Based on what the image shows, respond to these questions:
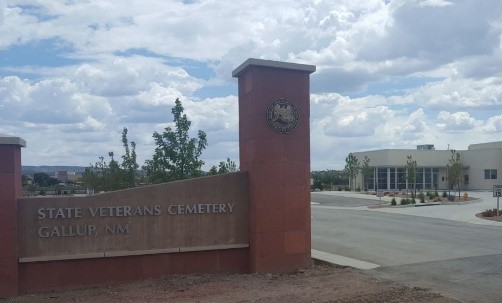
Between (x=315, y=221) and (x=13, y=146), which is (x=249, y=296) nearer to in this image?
(x=13, y=146)

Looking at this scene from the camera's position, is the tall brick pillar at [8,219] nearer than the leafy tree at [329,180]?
Yes

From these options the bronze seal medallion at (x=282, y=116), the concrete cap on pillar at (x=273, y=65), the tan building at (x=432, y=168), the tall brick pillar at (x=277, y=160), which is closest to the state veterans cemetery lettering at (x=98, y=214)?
the tall brick pillar at (x=277, y=160)

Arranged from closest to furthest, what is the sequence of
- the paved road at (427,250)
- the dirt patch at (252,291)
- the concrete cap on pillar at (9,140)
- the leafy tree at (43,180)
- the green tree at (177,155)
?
the dirt patch at (252,291)
the concrete cap on pillar at (9,140)
the paved road at (427,250)
the green tree at (177,155)
the leafy tree at (43,180)

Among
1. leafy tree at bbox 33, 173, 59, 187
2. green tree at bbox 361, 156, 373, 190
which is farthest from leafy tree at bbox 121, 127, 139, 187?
green tree at bbox 361, 156, 373, 190

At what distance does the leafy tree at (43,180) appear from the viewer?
153 feet

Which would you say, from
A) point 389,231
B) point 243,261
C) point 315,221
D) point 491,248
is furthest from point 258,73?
point 315,221

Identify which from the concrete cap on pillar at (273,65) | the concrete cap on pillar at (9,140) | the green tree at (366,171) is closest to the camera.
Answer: the concrete cap on pillar at (9,140)

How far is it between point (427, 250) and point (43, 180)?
128 ft

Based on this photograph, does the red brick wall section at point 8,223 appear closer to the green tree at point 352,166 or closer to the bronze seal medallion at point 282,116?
the bronze seal medallion at point 282,116

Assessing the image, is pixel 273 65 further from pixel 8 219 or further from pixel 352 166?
pixel 352 166

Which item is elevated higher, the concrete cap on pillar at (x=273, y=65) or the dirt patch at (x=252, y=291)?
the concrete cap on pillar at (x=273, y=65)

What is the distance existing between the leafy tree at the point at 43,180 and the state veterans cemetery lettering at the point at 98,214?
123 feet

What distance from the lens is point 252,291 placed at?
10102 mm

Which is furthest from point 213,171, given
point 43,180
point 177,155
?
point 43,180
